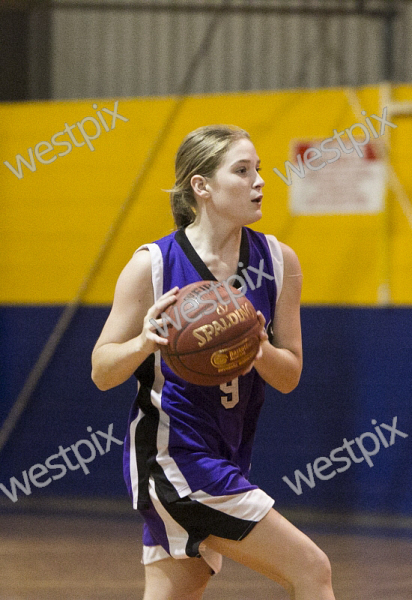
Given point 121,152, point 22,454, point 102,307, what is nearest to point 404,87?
point 121,152

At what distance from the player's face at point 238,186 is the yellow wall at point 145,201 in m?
3.15

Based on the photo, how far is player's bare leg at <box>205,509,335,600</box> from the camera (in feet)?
6.77

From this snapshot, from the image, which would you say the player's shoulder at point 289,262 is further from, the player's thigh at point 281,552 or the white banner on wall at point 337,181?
the white banner on wall at point 337,181

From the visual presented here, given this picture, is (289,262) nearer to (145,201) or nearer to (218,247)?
(218,247)

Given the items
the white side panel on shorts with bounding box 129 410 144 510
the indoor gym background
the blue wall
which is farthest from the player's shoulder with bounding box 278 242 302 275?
the blue wall

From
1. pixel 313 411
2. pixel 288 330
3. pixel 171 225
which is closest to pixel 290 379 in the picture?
pixel 288 330

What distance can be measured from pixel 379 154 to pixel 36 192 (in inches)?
86.2

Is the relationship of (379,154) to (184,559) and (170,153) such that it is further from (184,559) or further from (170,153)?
(184,559)

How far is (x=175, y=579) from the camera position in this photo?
2.21 meters

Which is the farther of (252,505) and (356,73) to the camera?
(356,73)

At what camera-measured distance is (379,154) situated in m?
5.33

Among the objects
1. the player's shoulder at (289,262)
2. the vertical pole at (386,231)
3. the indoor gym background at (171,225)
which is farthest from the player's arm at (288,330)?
the vertical pole at (386,231)

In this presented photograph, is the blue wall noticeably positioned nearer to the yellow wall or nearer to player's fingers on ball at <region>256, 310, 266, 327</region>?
the yellow wall

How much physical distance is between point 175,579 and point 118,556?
2.32 meters
